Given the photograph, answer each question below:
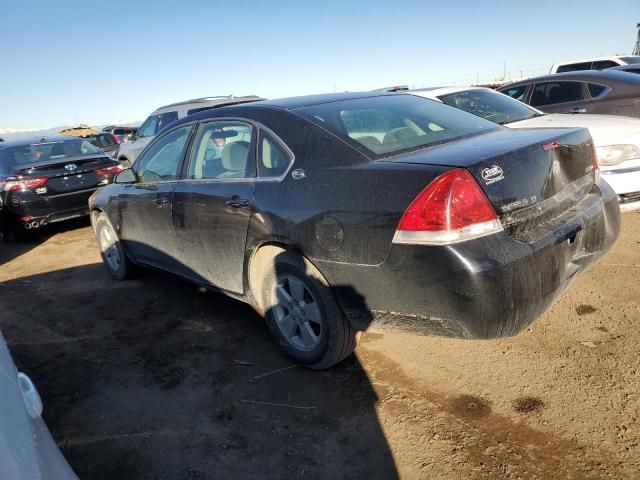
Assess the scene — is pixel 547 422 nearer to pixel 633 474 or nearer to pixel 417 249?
pixel 633 474

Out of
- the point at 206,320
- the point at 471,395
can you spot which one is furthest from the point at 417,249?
the point at 206,320

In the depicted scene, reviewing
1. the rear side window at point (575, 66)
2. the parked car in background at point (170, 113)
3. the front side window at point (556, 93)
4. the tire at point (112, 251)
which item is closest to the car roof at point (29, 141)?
the parked car in background at point (170, 113)

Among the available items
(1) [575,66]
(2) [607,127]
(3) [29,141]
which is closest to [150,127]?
(3) [29,141]

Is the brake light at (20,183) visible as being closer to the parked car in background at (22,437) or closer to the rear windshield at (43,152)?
the rear windshield at (43,152)

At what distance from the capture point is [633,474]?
197 cm

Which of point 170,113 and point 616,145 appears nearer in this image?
point 616,145

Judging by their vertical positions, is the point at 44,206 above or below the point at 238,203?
below

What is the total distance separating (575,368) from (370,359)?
1177 millimetres

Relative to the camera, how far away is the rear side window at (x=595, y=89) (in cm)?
622

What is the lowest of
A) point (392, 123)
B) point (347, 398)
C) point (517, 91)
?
point (347, 398)

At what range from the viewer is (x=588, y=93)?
6.32m

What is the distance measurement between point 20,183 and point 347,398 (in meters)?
6.28

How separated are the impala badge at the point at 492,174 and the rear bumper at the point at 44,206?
21.8ft

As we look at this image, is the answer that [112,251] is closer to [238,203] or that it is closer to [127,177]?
[127,177]
